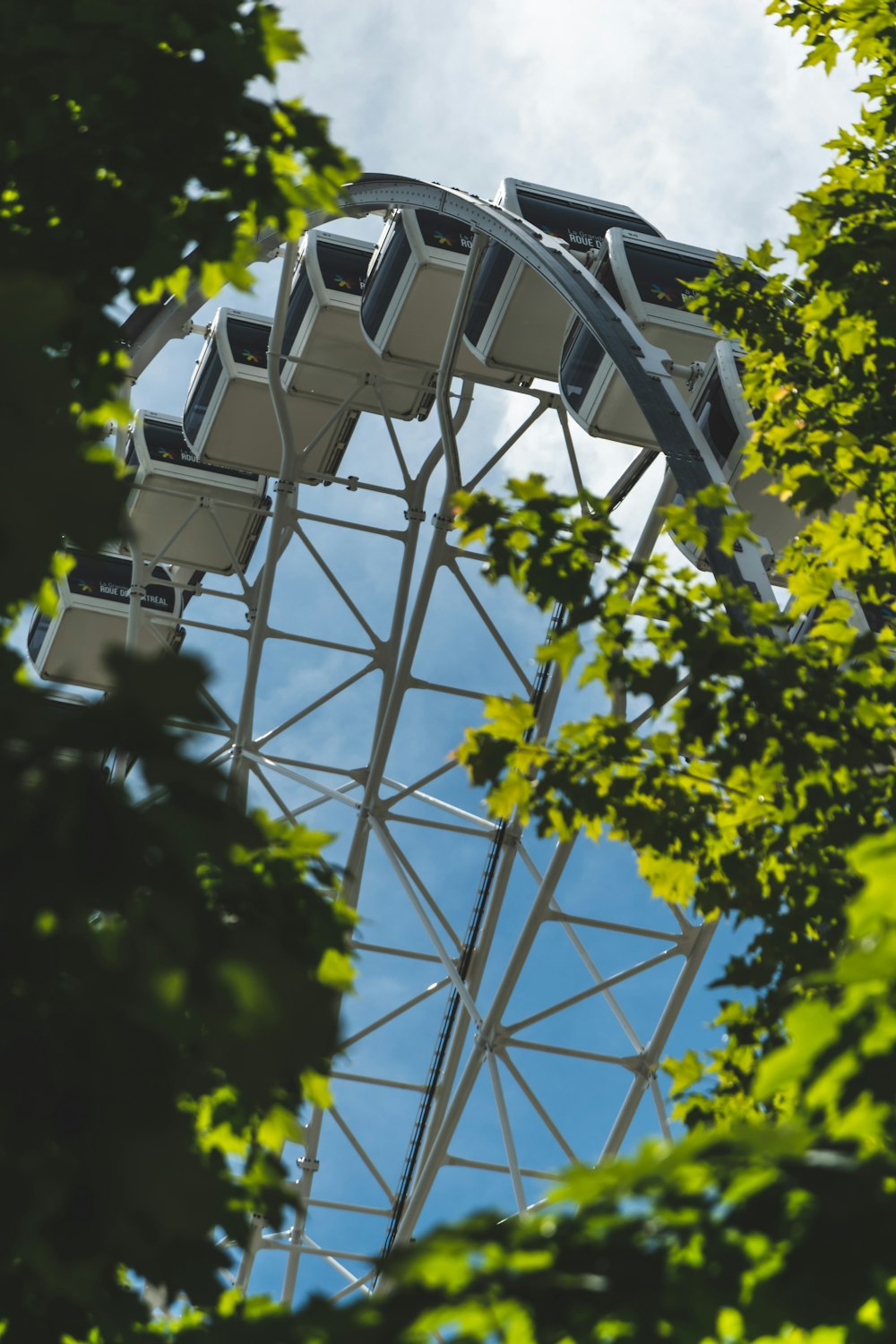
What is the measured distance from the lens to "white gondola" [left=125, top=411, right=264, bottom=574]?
2588 cm

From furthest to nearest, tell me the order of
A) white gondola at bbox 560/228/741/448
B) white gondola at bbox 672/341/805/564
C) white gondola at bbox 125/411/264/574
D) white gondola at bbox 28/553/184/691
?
white gondola at bbox 28/553/184/691, white gondola at bbox 125/411/264/574, white gondola at bbox 560/228/741/448, white gondola at bbox 672/341/805/564

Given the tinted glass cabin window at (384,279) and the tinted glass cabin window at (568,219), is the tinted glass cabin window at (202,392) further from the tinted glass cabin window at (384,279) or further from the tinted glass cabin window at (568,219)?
the tinted glass cabin window at (568,219)

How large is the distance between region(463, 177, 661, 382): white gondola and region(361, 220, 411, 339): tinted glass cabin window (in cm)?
137

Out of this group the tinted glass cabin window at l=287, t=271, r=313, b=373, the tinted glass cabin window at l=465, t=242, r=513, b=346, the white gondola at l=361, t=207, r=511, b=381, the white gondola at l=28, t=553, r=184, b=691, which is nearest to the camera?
the tinted glass cabin window at l=465, t=242, r=513, b=346

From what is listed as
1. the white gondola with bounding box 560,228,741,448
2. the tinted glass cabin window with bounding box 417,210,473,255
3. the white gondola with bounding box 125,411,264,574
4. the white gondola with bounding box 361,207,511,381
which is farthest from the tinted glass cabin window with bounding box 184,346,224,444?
the white gondola with bounding box 560,228,741,448

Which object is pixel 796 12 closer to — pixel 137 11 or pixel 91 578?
pixel 137 11

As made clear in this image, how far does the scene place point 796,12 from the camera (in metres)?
8.27

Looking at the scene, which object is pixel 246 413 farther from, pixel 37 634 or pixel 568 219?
pixel 37 634

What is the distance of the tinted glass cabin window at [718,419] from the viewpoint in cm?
1409

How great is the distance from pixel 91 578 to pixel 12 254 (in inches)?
982

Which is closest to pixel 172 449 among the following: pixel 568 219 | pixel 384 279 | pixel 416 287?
pixel 384 279

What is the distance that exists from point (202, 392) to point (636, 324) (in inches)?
380

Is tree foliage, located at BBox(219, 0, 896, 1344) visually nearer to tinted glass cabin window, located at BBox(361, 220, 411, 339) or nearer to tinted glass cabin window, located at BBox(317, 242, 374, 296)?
tinted glass cabin window, located at BBox(361, 220, 411, 339)

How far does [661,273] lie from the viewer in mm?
16812
